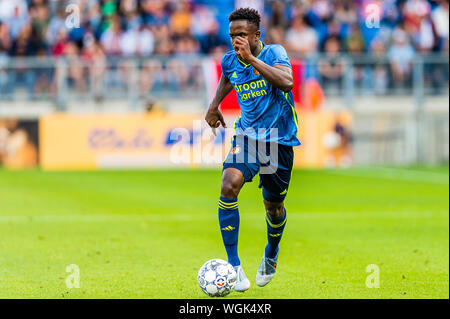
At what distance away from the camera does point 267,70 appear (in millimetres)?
6359

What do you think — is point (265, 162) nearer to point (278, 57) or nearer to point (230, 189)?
point (230, 189)

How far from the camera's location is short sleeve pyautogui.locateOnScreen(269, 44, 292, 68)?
6619 millimetres

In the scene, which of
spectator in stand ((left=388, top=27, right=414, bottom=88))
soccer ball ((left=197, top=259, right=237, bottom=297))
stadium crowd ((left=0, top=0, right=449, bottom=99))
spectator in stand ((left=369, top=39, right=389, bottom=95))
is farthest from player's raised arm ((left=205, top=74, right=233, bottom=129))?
spectator in stand ((left=388, top=27, right=414, bottom=88))

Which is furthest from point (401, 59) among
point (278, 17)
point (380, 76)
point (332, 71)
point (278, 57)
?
point (278, 57)

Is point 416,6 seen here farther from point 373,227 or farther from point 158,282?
point 158,282

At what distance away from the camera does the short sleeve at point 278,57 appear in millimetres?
6619

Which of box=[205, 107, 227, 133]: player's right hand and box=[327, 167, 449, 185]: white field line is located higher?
box=[205, 107, 227, 133]: player's right hand

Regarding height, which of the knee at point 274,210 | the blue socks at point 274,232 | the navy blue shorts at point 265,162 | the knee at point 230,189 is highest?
the navy blue shorts at point 265,162

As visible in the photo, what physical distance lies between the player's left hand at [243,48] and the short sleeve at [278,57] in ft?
1.05

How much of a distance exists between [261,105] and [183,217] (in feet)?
17.6

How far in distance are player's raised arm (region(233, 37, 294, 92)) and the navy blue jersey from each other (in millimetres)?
399

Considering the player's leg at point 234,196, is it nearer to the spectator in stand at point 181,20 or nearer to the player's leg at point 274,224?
the player's leg at point 274,224

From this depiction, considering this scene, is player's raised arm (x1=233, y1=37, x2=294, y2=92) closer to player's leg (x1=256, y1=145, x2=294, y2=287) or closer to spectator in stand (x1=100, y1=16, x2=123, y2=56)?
player's leg (x1=256, y1=145, x2=294, y2=287)

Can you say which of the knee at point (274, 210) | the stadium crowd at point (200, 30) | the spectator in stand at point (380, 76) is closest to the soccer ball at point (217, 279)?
the knee at point (274, 210)
